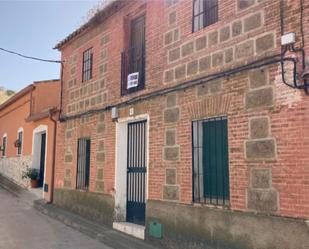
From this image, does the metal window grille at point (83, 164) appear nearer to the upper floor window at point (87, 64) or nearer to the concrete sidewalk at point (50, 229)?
the concrete sidewalk at point (50, 229)

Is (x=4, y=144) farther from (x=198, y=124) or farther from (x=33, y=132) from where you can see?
(x=198, y=124)

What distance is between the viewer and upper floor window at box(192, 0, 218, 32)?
6.57m

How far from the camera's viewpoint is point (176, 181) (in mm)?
6785

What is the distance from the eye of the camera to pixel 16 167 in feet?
55.6

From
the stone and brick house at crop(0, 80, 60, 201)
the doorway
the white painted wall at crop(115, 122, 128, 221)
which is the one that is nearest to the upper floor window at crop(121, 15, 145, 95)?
the white painted wall at crop(115, 122, 128, 221)

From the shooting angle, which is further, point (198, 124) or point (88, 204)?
point (88, 204)

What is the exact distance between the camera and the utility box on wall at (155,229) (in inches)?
277

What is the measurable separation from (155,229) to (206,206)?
5.13 feet

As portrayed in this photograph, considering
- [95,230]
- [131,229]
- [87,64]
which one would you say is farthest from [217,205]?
[87,64]

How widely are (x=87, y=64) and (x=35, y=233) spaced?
5151 mm

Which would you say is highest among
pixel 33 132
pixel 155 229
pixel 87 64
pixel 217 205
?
pixel 87 64

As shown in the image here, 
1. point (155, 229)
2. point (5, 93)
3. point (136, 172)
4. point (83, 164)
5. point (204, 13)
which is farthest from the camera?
point (5, 93)

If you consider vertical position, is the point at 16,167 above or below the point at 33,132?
below

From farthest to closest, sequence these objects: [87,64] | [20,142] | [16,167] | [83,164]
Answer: [16,167], [20,142], [87,64], [83,164]
